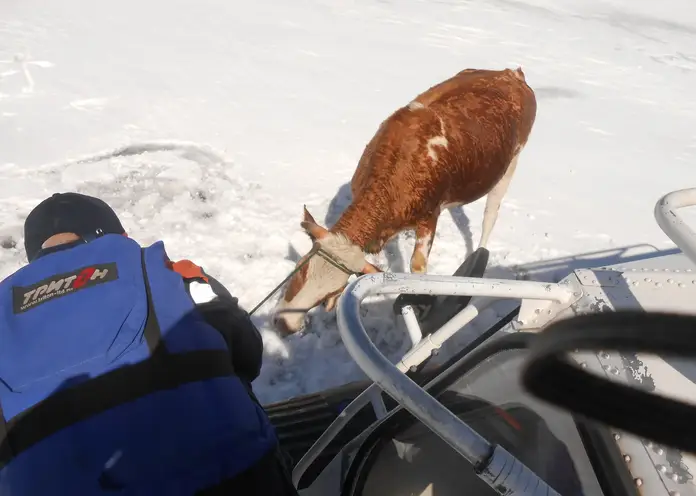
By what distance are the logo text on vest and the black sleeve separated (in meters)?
0.35

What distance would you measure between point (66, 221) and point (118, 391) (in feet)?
3.32

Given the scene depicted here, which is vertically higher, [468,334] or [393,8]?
[393,8]

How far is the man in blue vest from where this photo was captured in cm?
108

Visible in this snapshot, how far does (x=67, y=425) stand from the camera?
1.09m

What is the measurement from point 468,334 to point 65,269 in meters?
2.59

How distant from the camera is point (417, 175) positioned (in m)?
3.28

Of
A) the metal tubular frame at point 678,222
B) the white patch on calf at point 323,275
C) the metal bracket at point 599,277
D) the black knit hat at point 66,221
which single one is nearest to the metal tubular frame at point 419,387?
the metal bracket at point 599,277

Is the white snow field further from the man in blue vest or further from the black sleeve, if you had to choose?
the man in blue vest

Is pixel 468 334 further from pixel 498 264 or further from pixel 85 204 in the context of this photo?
pixel 85 204

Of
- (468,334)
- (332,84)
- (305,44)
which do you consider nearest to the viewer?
(468,334)

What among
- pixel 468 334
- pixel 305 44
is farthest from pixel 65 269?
pixel 305 44

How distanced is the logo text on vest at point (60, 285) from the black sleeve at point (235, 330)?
13.7 inches

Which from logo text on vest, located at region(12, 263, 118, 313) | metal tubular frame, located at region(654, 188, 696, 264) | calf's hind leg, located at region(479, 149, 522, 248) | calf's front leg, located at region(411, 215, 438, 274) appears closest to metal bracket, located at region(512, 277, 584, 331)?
metal tubular frame, located at region(654, 188, 696, 264)

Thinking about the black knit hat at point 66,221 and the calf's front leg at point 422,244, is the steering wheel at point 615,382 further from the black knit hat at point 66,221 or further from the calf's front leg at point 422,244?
the calf's front leg at point 422,244
